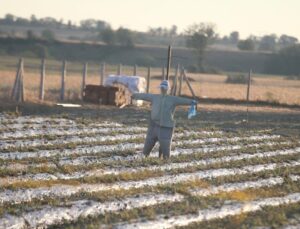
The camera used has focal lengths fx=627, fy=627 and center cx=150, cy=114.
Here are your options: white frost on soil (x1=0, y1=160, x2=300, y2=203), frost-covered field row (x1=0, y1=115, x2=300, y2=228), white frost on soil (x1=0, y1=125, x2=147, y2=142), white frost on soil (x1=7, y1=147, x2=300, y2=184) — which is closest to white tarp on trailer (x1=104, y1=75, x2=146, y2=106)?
white frost on soil (x1=0, y1=125, x2=147, y2=142)

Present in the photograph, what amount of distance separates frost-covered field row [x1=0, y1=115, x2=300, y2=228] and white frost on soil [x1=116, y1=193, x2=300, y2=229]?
1cm

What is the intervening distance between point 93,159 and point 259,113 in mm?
14216

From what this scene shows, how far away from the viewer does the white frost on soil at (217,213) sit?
7.76 metres

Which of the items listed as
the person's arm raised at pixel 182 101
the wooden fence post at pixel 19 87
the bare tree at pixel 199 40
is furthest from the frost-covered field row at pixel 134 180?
the bare tree at pixel 199 40

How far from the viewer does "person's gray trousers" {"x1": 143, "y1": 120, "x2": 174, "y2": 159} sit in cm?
1201

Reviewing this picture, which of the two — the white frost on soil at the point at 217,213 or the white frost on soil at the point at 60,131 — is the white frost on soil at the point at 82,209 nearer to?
the white frost on soil at the point at 217,213

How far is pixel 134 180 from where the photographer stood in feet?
33.4

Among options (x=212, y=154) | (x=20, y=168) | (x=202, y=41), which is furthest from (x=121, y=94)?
(x=202, y=41)

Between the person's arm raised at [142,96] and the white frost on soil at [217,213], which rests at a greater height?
the person's arm raised at [142,96]

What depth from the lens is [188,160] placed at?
1241cm

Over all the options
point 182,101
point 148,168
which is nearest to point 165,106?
point 182,101

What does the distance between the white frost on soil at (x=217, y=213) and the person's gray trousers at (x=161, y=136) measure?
9.49 ft

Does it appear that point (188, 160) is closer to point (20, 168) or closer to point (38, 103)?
point (20, 168)

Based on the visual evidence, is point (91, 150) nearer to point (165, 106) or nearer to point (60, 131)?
point (165, 106)
